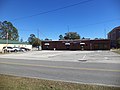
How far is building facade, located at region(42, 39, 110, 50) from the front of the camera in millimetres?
58644

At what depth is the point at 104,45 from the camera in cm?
5850

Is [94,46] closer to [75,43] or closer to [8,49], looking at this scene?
[75,43]

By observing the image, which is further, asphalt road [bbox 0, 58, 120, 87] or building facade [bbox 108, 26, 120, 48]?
building facade [bbox 108, 26, 120, 48]

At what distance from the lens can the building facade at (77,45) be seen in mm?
58644

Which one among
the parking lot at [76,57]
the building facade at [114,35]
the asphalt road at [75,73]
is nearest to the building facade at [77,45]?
the building facade at [114,35]

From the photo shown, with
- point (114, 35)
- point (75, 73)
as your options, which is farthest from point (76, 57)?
point (114, 35)

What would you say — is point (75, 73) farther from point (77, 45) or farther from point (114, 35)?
point (114, 35)

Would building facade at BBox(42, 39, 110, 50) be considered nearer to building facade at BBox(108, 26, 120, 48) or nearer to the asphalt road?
building facade at BBox(108, 26, 120, 48)

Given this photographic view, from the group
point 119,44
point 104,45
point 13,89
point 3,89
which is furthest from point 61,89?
point 119,44

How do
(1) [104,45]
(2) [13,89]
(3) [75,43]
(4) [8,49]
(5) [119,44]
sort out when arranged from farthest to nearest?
(5) [119,44]
(3) [75,43]
(1) [104,45]
(4) [8,49]
(2) [13,89]

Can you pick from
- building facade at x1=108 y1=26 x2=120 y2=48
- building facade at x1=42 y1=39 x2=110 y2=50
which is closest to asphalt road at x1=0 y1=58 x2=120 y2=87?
building facade at x1=108 y1=26 x2=120 y2=48

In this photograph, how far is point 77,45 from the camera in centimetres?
6262

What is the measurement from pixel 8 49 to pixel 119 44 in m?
44.1

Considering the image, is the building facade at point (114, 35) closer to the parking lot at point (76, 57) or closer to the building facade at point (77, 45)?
the building facade at point (77, 45)
